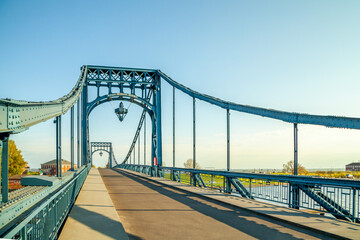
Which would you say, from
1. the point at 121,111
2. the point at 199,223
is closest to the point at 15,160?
the point at 121,111

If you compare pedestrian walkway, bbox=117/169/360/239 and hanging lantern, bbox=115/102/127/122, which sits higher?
hanging lantern, bbox=115/102/127/122

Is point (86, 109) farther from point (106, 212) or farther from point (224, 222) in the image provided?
point (224, 222)

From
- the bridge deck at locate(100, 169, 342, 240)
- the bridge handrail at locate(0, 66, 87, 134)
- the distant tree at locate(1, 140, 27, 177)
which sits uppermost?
the bridge handrail at locate(0, 66, 87, 134)

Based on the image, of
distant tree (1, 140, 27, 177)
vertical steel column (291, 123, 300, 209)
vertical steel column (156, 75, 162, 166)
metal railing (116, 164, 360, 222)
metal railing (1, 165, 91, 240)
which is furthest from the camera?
distant tree (1, 140, 27, 177)

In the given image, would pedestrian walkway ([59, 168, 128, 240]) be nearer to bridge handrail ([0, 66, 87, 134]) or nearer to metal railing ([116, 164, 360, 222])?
bridge handrail ([0, 66, 87, 134])

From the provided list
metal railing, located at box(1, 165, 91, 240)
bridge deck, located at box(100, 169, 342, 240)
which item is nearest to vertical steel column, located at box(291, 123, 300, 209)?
bridge deck, located at box(100, 169, 342, 240)

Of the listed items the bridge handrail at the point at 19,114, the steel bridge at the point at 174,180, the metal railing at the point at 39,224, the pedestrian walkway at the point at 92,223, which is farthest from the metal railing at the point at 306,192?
the bridge handrail at the point at 19,114

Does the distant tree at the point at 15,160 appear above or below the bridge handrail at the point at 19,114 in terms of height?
below

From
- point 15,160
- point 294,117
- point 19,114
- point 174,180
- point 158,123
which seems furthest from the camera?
point 15,160

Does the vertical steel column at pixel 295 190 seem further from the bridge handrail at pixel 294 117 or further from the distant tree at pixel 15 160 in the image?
the distant tree at pixel 15 160

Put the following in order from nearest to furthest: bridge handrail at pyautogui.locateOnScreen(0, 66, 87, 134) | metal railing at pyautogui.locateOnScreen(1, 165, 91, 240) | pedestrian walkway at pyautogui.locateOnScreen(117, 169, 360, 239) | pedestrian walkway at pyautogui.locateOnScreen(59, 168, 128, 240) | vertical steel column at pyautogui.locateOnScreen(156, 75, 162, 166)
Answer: metal railing at pyautogui.locateOnScreen(1, 165, 91, 240) < bridge handrail at pyautogui.locateOnScreen(0, 66, 87, 134) < pedestrian walkway at pyautogui.locateOnScreen(59, 168, 128, 240) < pedestrian walkway at pyautogui.locateOnScreen(117, 169, 360, 239) < vertical steel column at pyautogui.locateOnScreen(156, 75, 162, 166)

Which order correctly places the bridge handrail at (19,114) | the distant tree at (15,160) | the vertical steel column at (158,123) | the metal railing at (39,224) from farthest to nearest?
the distant tree at (15,160) < the vertical steel column at (158,123) < the bridge handrail at (19,114) < the metal railing at (39,224)

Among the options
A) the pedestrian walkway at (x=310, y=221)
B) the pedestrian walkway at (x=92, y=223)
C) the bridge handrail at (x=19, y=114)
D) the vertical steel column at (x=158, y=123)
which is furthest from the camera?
the vertical steel column at (x=158, y=123)

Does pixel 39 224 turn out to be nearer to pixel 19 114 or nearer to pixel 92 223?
pixel 19 114
